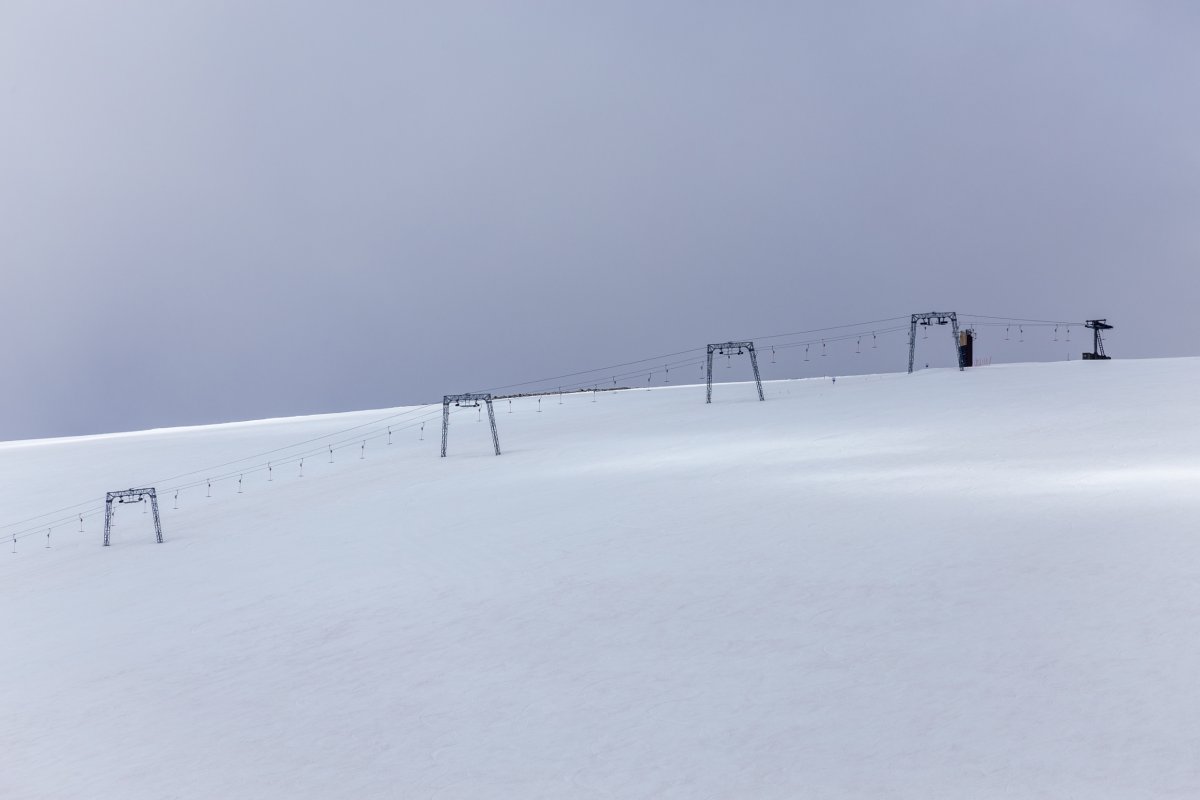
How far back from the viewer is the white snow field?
57.3 feet

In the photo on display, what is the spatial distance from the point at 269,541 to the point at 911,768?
3177cm

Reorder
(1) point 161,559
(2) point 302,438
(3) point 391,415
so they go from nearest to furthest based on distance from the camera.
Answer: (1) point 161,559 → (2) point 302,438 → (3) point 391,415

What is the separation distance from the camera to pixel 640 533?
34719mm

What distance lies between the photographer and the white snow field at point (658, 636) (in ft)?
57.3

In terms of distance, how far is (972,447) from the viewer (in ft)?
155

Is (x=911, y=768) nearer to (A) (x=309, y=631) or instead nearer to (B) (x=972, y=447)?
(A) (x=309, y=631)

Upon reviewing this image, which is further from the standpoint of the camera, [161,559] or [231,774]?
[161,559]

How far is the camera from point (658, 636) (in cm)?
2381

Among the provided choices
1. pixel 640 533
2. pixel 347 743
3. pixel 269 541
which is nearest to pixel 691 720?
pixel 347 743

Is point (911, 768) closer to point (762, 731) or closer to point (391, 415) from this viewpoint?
point (762, 731)

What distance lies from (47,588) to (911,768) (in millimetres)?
34508

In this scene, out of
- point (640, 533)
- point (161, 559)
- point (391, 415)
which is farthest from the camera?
point (391, 415)

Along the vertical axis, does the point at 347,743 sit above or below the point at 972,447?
below

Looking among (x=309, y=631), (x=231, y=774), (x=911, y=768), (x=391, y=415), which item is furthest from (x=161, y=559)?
(x=391, y=415)
